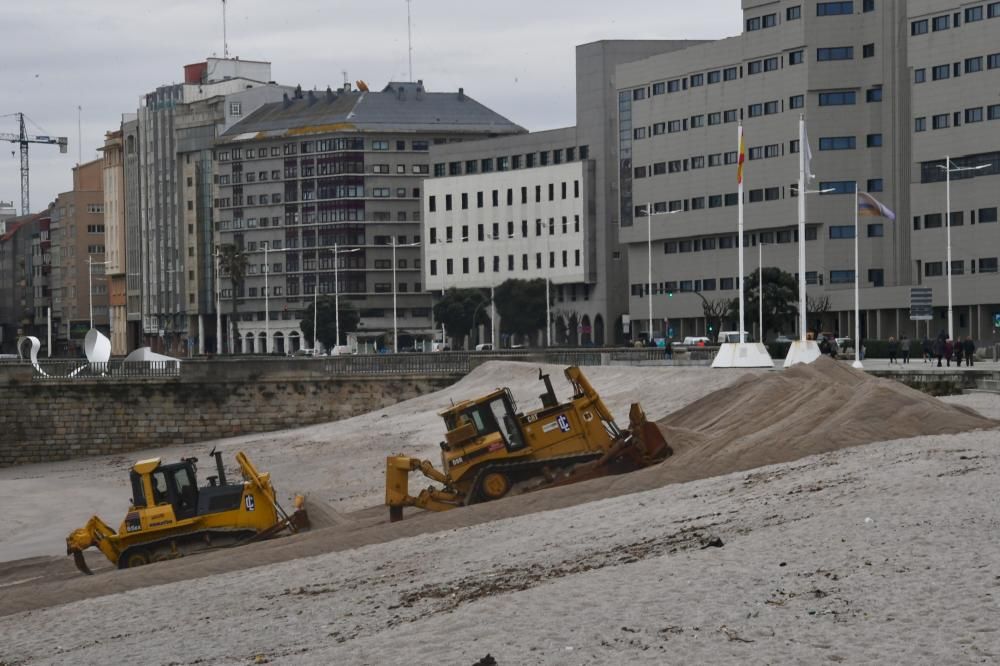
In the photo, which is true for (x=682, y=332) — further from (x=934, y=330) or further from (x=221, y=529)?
(x=221, y=529)

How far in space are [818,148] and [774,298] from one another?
1592 centimetres

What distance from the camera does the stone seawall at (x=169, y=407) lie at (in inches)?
2771

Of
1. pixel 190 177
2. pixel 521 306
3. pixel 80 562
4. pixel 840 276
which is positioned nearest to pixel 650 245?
pixel 840 276

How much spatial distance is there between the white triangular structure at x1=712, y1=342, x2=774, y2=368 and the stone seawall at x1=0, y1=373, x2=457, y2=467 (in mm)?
18595

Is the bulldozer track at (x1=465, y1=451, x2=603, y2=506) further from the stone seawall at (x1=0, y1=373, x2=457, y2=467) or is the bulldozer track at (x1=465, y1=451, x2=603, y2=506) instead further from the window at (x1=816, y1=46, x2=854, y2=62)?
the window at (x1=816, y1=46, x2=854, y2=62)

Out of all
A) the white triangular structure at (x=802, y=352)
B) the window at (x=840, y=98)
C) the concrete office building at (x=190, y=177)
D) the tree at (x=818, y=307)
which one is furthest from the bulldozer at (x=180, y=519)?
the concrete office building at (x=190, y=177)

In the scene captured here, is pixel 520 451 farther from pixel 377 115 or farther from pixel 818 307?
pixel 377 115

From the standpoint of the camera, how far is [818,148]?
11600 cm

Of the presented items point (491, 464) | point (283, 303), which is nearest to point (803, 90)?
point (283, 303)

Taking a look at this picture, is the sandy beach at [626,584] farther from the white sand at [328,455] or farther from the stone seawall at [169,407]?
the stone seawall at [169,407]

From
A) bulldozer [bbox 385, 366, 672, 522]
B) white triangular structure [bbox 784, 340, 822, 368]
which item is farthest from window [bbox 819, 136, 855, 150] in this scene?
bulldozer [bbox 385, 366, 672, 522]

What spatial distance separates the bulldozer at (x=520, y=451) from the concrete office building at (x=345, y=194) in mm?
139471

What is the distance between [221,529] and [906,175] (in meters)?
94.1

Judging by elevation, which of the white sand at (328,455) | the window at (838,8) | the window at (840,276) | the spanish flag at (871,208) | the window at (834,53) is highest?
the window at (838,8)
